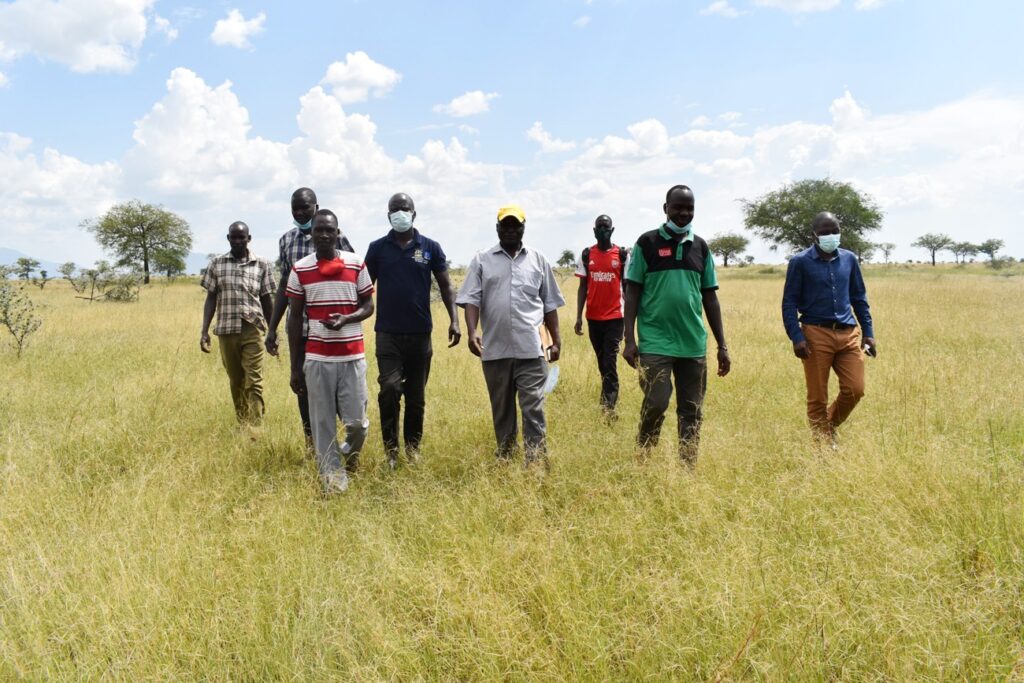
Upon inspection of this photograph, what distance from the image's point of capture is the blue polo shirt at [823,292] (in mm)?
4492

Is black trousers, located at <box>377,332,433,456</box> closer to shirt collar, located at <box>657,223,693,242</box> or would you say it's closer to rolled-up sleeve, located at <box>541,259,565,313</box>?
rolled-up sleeve, located at <box>541,259,565,313</box>

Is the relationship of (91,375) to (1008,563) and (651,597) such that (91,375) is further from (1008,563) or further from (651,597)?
(1008,563)

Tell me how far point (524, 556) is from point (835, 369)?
314 cm

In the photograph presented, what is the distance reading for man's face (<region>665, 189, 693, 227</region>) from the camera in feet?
12.4

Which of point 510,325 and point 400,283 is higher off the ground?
point 400,283

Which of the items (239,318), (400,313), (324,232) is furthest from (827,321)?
(239,318)

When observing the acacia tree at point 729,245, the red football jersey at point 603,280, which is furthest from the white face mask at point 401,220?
the acacia tree at point 729,245

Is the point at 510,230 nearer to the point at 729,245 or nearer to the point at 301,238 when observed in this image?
the point at 301,238

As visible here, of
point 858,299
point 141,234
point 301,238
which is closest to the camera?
point 858,299

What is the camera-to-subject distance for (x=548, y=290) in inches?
165

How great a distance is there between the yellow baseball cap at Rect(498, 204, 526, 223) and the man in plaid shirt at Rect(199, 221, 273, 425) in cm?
279

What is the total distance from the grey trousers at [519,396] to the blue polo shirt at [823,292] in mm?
2045

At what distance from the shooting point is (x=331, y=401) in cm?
395

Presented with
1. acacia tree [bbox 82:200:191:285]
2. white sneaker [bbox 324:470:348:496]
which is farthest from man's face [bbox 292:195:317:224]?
acacia tree [bbox 82:200:191:285]
